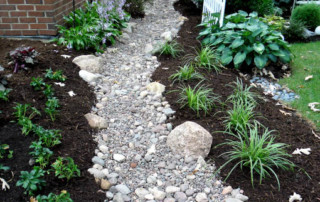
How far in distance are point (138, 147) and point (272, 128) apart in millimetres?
1399

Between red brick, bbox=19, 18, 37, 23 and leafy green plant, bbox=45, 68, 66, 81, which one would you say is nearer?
leafy green plant, bbox=45, 68, 66, 81

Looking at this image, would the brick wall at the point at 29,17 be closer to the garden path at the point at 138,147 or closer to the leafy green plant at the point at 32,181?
the garden path at the point at 138,147

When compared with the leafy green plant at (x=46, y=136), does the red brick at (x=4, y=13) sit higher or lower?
higher

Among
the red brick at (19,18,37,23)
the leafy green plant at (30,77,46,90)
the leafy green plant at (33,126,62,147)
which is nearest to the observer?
the leafy green plant at (33,126,62,147)

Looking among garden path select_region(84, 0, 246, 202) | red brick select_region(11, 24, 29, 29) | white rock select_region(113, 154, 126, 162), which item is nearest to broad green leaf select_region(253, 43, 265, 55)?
garden path select_region(84, 0, 246, 202)

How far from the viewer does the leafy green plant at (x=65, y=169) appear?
7.70ft

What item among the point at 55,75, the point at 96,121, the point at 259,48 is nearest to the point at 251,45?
the point at 259,48

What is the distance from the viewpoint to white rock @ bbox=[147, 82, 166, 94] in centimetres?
395

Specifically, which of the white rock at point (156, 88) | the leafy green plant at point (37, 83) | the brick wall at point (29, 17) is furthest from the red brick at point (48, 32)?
the white rock at point (156, 88)

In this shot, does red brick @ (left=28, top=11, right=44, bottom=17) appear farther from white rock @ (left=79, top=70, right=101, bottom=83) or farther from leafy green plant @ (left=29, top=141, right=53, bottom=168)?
leafy green plant @ (left=29, top=141, right=53, bottom=168)

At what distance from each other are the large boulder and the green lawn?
1.43 metres

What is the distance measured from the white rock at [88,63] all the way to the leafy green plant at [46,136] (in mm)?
1711

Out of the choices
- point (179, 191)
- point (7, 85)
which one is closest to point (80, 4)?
point (7, 85)

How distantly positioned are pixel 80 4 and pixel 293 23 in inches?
157
